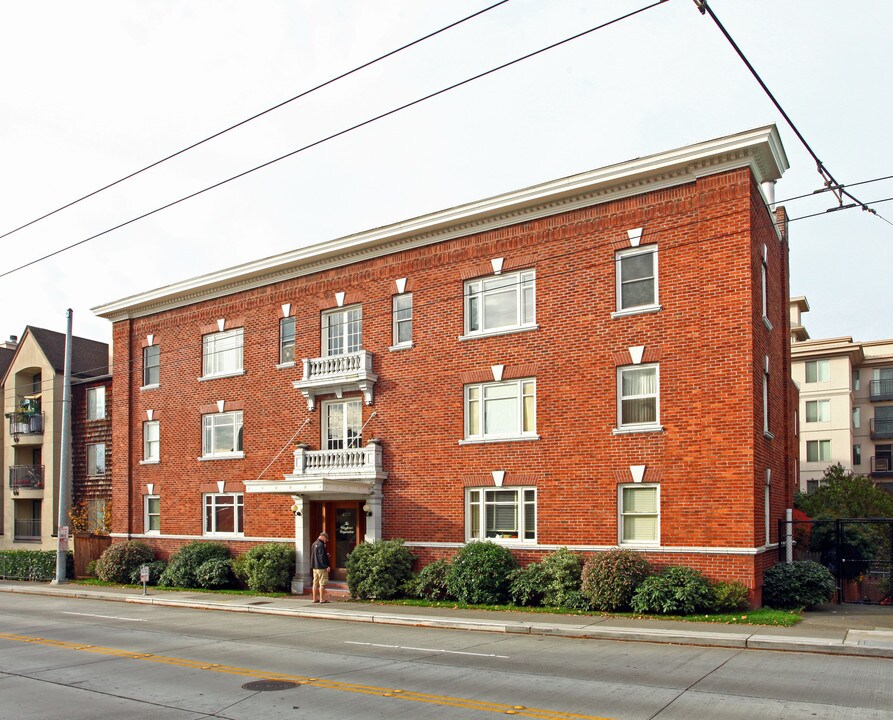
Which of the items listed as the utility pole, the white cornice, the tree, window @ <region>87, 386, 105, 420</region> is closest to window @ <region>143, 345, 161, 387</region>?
the white cornice

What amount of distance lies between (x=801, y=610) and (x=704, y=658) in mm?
6645

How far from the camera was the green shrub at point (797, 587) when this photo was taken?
20344 mm

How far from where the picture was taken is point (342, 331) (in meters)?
28.3

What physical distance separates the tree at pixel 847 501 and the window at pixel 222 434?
20.4 metres

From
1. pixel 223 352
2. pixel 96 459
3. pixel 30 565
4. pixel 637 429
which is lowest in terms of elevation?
pixel 30 565

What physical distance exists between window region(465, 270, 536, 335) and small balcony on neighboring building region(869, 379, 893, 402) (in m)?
47.4

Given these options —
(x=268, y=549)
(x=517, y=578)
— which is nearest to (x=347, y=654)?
(x=517, y=578)

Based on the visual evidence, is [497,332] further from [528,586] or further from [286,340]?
[286,340]

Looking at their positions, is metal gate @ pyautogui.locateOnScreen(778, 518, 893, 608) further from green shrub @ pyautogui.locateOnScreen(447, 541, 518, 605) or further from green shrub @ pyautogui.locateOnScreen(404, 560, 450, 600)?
green shrub @ pyautogui.locateOnScreen(404, 560, 450, 600)

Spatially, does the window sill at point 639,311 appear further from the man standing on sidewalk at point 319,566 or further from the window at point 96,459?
the window at point 96,459

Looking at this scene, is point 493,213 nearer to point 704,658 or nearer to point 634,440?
point 634,440

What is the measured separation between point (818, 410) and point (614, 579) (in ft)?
142

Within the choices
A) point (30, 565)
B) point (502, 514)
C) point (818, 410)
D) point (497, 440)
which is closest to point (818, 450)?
point (818, 410)

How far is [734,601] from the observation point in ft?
63.6
